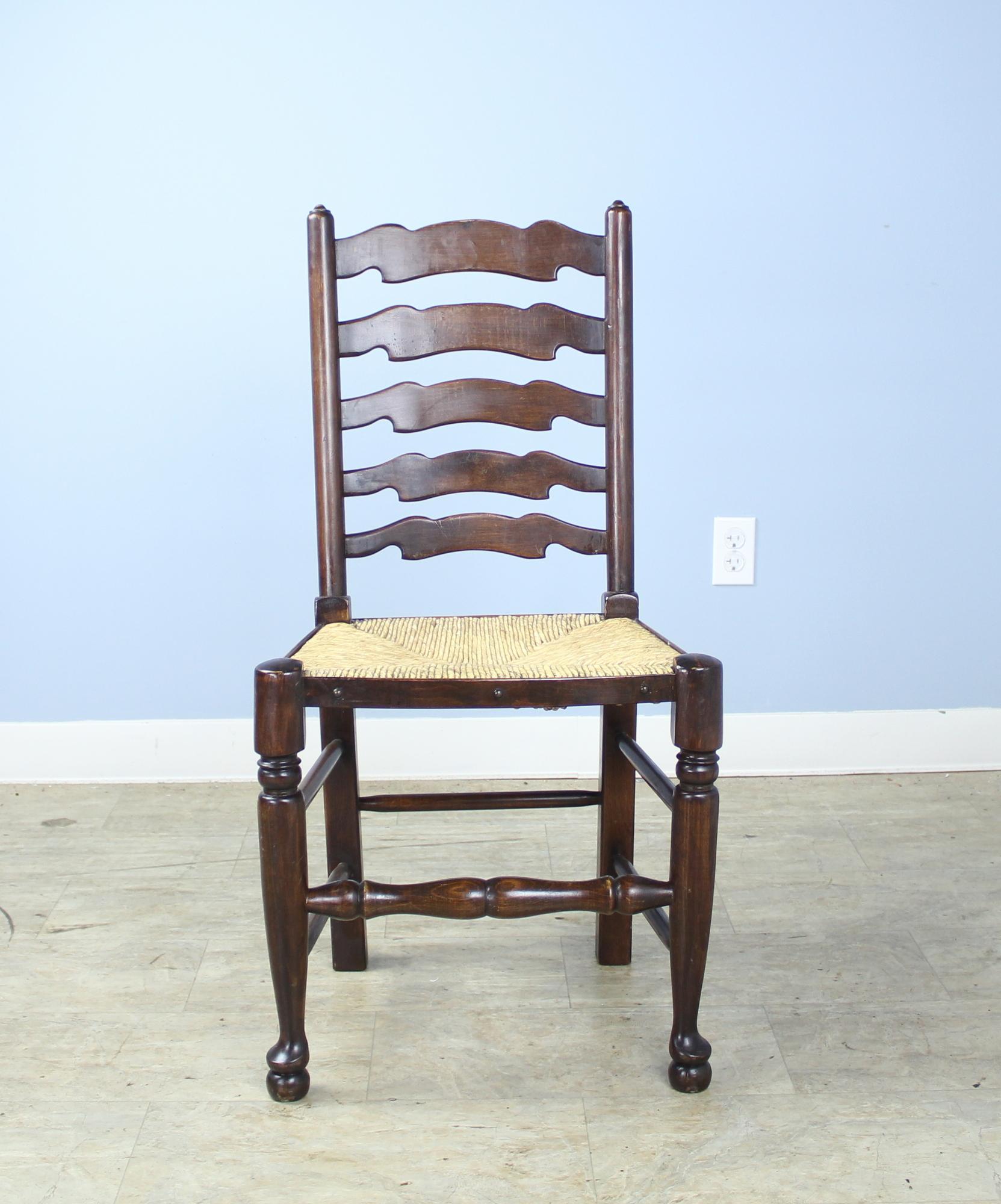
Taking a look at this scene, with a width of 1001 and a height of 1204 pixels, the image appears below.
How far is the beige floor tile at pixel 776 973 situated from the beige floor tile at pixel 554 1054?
0.03m

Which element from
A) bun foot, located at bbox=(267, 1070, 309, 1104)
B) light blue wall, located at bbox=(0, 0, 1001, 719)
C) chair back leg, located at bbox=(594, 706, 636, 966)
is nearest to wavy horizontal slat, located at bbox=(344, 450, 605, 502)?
chair back leg, located at bbox=(594, 706, 636, 966)

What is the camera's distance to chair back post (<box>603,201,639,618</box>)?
4.05 ft

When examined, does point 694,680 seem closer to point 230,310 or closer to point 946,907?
point 946,907

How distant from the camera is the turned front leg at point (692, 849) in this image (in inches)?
37.8

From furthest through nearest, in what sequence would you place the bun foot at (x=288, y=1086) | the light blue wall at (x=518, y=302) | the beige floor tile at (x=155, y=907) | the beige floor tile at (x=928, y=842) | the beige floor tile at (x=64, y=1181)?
the light blue wall at (x=518, y=302) → the beige floor tile at (x=928, y=842) → the beige floor tile at (x=155, y=907) → the bun foot at (x=288, y=1086) → the beige floor tile at (x=64, y=1181)

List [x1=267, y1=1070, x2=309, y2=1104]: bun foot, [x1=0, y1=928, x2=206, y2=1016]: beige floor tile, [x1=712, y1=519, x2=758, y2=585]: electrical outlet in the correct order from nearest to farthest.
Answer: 1. [x1=267, y1=1070, x2=309, y2=1104]: bun foot
2. [x1=0, y1=928, x2=206, y2=1016]: beige floor tile
3. [x1=712, y1=519, x2=758, y2=585]: electrical outlet

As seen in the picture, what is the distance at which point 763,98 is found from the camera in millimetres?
1719

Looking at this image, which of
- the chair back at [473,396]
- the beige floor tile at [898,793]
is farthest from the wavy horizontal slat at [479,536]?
the beige floor tile at [898,793]

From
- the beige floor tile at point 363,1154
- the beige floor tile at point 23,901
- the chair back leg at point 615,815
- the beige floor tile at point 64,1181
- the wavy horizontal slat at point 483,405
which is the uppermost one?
the wavy horizontal slat at point 483,405

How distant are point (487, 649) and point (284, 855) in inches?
11.4

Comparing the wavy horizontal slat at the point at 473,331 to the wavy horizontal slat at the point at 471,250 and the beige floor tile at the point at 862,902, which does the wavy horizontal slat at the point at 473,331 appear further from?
the beige floor tile at the point at 862,902

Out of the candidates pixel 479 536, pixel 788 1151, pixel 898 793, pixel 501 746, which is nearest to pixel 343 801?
pixel 479 536

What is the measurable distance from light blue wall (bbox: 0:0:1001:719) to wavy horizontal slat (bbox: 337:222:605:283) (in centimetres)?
46

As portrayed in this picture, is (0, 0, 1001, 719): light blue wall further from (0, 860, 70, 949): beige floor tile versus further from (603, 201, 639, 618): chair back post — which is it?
(603, 201, 639, 618): chair back post
